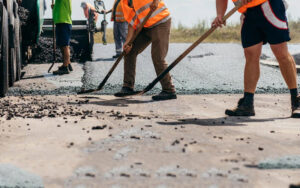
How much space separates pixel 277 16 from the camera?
5.16 meters

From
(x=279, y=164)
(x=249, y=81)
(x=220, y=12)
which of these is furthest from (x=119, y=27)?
(x=279, y=164)

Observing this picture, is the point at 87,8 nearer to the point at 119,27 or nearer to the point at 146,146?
the point at 119,27

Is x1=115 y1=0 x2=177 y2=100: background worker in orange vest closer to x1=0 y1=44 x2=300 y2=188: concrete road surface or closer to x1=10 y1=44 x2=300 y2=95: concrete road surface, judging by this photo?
x1=0 y1=44 x2=300 y2=188: concrete road surface

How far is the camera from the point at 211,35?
670 inches

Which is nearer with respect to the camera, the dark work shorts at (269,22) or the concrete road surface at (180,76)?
the dark work shorts at (269,22)

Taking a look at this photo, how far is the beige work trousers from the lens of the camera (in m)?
6.31

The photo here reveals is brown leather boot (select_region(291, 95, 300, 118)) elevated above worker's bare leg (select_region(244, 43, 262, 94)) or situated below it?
below

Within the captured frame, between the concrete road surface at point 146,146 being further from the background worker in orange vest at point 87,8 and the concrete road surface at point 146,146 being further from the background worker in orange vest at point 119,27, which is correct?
the background worker in orange vest at point 87,8

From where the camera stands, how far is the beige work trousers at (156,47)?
6.31 meters

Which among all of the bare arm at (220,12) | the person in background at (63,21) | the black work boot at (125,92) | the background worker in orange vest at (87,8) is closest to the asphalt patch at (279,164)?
the bare arm at (220,12)

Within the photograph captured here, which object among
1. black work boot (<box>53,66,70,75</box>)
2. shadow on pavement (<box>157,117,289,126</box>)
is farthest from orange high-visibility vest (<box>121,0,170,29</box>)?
black work boot (<box>53,66,70,75</box>)

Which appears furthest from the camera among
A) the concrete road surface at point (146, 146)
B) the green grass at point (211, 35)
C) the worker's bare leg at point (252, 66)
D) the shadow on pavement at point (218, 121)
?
the green grass at point (211, 35)

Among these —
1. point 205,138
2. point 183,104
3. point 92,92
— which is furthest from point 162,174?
point 92,92

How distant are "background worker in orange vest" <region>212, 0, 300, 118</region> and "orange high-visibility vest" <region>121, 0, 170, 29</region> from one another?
97 centimetres
